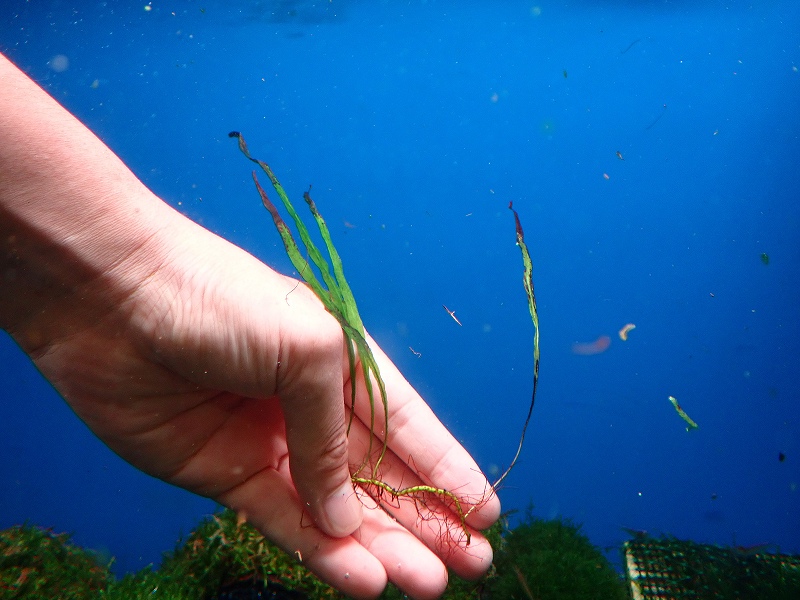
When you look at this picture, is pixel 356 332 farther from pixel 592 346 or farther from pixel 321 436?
pixel 592 346

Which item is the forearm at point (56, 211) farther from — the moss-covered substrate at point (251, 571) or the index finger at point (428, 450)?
the moss-covered substrate at point (251, 571)

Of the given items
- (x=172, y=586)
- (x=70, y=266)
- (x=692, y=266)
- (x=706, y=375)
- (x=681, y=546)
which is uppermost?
(x=692, y=266)

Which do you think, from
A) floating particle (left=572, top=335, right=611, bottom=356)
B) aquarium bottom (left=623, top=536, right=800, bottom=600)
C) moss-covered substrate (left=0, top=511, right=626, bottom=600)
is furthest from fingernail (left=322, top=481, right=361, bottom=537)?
floating particle (left=572, top=335, right=611, bottom=356)

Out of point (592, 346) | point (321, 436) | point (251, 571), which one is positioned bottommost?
point (251, 571)

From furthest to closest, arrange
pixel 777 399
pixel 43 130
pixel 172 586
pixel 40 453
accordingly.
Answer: pixel 40 453
pixel 777 399
pixel 172 586
pixel 43 130

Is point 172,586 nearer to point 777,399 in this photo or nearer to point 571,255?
point 571,255

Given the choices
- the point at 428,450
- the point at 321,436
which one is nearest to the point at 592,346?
the point at 428,450

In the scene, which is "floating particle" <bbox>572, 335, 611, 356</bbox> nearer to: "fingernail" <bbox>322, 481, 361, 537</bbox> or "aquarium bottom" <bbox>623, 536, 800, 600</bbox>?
"aquarium bottom" <bbox>623, 536, 800, 600</bbox>

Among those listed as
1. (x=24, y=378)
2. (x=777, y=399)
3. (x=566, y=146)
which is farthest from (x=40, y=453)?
(x=777, y=399)
